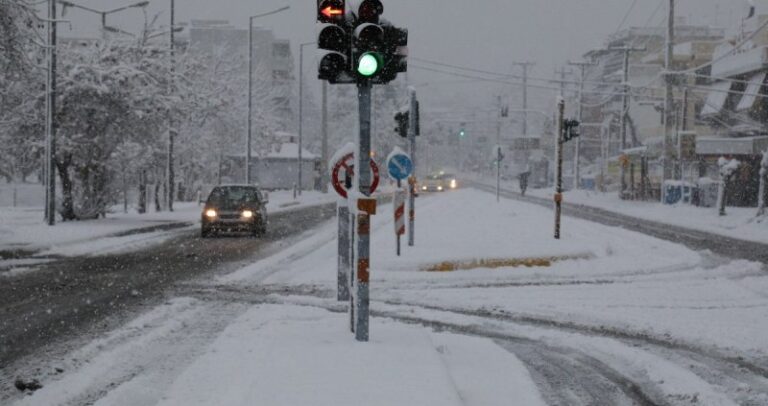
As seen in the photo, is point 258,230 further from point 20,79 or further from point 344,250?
point 344,250

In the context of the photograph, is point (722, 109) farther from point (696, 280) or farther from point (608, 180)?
point (696, 280)

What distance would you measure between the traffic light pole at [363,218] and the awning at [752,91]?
41.8 m

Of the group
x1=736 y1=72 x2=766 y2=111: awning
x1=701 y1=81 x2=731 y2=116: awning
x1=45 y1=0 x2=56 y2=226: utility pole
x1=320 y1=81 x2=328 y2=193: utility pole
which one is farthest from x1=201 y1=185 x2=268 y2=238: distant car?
x1=320 y1=81 x2=328 y2=193: utility pole

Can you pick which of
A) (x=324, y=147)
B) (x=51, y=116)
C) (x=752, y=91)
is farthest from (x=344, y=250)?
(x=324, y=147)

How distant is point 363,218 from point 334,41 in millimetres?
1662

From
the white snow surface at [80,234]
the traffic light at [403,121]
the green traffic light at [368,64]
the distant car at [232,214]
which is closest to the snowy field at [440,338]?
the green traffic light at [368,64]

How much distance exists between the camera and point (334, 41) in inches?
313

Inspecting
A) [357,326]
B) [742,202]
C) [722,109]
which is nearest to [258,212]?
[357,326]

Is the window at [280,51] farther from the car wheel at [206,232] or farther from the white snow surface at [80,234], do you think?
the car wheel at [206,232]

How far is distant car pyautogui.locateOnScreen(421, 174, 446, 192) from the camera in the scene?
249ft

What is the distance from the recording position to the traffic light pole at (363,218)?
812 centimetres

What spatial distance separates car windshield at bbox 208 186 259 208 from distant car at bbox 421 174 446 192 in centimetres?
5078

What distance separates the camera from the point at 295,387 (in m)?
6.53

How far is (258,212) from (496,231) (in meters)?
6.86
